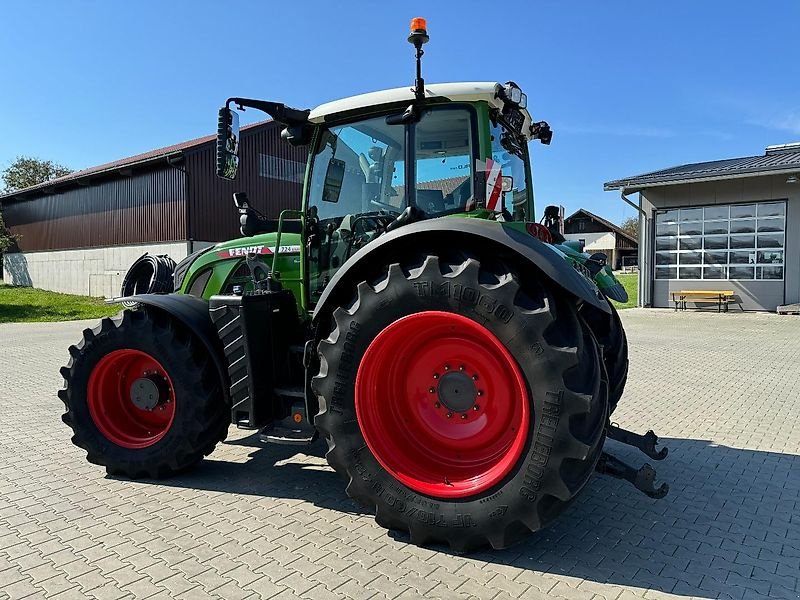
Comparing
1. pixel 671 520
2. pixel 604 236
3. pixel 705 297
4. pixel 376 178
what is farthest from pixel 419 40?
pixel 604 236

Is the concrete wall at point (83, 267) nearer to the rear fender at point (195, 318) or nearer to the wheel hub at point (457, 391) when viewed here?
the rear fender at point (195, 318)

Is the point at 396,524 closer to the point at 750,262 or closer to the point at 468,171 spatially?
the point at 468,171

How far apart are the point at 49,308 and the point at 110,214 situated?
5.53 metres

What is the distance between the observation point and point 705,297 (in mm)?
17281

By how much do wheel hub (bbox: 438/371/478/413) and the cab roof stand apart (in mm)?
1599

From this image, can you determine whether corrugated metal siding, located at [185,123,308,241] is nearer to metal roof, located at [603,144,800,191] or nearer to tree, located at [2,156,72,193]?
metal roof, located at [603,144,800,191]

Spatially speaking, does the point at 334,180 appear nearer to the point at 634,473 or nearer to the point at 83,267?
the point at 634,473

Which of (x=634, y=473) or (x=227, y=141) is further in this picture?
(x=227, y=141)

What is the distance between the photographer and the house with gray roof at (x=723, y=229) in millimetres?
16234

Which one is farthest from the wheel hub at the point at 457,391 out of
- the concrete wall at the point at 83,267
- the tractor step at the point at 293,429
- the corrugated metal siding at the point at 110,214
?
the corrugated metal siding at the point at 110,214

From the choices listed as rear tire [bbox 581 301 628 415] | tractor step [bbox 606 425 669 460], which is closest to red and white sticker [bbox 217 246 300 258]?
rear tire [bbox 581 301 628 415]

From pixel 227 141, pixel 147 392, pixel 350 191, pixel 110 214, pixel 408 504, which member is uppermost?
pixel 110 214

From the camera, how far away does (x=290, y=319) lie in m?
4.11

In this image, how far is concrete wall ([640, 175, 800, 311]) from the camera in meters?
16.2
